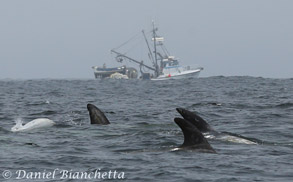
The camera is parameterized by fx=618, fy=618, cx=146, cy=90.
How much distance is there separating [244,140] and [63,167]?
18.7 ft

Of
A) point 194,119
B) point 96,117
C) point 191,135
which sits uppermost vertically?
point 194,119

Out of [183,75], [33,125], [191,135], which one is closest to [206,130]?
[191,135]

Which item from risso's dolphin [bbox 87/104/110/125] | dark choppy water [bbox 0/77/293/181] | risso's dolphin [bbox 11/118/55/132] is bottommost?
dark choppy water [bbox 0/77/293/181]

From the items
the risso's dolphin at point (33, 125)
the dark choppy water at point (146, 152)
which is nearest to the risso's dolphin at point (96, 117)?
the dark choppy water at point (146, 152)

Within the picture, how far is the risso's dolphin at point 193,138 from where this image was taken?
13.5m

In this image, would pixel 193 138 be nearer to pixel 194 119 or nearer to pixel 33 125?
pixel 194 119

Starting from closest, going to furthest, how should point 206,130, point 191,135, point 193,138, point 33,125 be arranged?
point 191,135 → point 193,138 → point 206,130 → point 33,125

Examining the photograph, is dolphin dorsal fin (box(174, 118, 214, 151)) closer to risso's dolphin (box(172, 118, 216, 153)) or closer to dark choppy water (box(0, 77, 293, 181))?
risso's dolphin (box(172, 118, 216, 153))

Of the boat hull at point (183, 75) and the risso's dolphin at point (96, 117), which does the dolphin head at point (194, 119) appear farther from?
the boat hull at point (183, 75)

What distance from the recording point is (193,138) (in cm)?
1379

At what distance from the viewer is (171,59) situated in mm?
184875

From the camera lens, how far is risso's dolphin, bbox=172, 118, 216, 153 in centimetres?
1350

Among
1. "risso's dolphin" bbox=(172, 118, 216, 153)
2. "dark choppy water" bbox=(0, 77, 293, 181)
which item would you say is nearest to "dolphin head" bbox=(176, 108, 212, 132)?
"dark choppy water" bbox=(0, 77, 293, 181)

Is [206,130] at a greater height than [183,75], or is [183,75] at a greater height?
[183,75]
